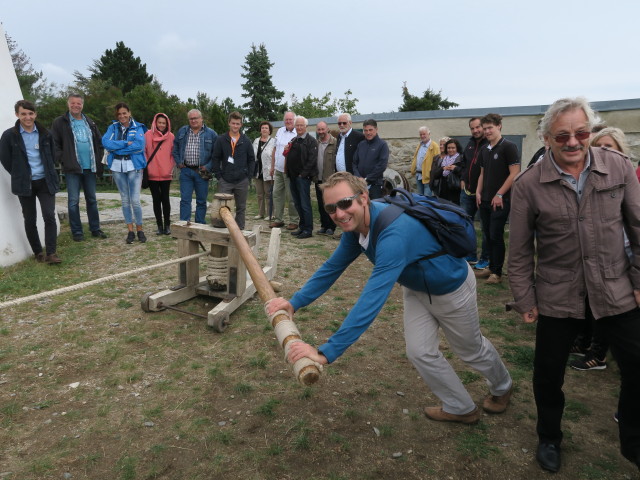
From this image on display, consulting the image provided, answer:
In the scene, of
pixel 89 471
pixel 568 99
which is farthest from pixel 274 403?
pixel 568 99

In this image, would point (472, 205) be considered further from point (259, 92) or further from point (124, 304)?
point (259, 92)

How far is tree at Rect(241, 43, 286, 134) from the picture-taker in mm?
32844

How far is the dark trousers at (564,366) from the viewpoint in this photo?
2330mm

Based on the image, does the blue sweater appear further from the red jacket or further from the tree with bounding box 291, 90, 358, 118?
the tree with bounding box 291, 90, 358, 118

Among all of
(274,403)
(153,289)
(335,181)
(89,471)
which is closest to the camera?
(335,181)

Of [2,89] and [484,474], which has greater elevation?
[2,89]

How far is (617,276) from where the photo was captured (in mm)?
2318

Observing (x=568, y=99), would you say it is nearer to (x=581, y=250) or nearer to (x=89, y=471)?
(x=581, y=250)

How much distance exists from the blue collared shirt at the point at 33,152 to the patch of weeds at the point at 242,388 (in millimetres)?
4529

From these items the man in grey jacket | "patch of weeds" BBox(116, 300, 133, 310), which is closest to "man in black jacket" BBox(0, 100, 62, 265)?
"patch of weeds" BBox(116, 300, 133, 310)

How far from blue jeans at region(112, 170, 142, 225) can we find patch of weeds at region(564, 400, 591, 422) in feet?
21.4

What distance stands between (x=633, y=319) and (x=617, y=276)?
0.76 ft

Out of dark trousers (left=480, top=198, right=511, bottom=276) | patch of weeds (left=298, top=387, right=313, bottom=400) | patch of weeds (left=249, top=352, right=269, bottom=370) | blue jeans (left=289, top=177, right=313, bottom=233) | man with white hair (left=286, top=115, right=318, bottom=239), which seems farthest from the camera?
blue jeans (left=289, top=177, right=313, bottom=233)

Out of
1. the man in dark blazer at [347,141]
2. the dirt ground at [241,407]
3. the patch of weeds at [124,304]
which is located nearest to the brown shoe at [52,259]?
the dirt ground at [241,407]
